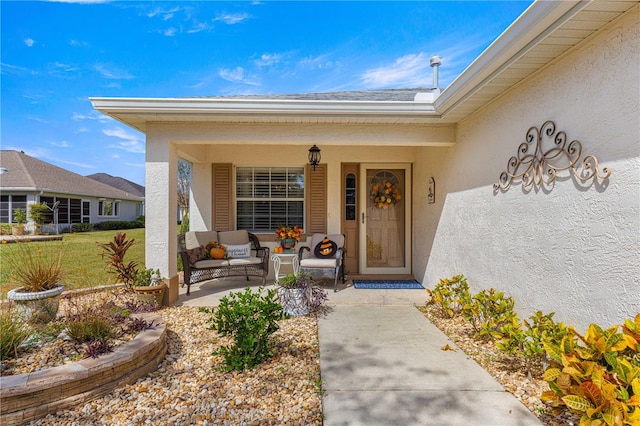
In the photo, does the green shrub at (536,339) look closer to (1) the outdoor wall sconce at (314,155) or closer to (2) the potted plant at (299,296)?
(2) the potted plant at (299,296)

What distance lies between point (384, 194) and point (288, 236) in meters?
2.09

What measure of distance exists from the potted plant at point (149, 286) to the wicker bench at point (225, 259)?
634 mm

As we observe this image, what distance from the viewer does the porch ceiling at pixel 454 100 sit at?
2.09 m

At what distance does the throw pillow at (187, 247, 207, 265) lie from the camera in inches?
191

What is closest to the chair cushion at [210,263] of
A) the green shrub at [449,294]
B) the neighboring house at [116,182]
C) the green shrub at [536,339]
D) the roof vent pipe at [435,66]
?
the green shrub at [449,294]

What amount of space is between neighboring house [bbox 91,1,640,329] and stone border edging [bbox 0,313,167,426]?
2055 millimetres

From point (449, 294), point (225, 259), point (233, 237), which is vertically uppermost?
point (233, 237)

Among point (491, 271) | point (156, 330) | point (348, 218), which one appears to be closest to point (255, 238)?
point (348, 218)

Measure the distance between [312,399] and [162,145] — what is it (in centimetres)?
369

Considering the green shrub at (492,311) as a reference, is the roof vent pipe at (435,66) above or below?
above

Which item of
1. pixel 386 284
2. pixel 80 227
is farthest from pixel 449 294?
pixel 80 227

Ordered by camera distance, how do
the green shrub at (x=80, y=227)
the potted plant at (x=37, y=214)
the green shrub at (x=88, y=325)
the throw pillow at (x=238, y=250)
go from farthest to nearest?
the green shrub at (x=80, y=227)
the potted plant at (x=37, y=214)
the throw pillow at (x=238, y=250)
the green shrub at (x=88, y=325)

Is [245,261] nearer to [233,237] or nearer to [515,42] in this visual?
[233,237]

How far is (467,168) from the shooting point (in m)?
4.15
